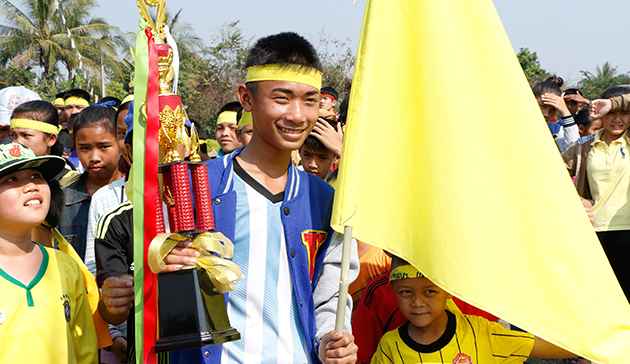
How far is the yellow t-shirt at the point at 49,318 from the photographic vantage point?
2.09m

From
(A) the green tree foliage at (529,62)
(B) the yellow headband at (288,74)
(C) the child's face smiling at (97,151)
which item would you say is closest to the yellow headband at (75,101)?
(C) the child's face smiling at (97,151)

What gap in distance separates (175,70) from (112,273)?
3.04 feet

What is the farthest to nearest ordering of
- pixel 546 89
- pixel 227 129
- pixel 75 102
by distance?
pixel 75 102 < pixel 227 129 < pixel 546 89

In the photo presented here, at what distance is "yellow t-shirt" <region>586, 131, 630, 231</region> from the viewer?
470 cm

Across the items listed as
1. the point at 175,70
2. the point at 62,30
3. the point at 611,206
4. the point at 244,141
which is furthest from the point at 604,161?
the point at 62,30

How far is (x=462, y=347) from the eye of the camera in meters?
2.84

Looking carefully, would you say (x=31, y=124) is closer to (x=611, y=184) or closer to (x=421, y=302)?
(x=421, y=302)

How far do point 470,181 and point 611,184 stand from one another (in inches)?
138

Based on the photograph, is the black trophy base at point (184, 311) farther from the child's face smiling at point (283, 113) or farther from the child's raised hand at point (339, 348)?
the child's face smiling at point (283, 113)

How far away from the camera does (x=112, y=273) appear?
7.70ft

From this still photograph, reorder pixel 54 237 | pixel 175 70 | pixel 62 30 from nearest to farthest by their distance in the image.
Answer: pixel 175 70
pixel 54 237
pixel 62 30

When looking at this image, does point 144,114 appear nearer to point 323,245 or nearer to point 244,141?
point 323,245

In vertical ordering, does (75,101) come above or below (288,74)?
below

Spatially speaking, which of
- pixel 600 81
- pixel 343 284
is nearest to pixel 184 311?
pixel 343 284
